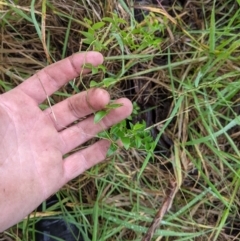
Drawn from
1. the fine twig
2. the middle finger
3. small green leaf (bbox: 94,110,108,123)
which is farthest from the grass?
small green leaf (bbox: 94,110,108,123)

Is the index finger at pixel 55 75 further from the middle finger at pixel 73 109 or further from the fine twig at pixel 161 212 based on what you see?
the fine twig at pixel 161 212

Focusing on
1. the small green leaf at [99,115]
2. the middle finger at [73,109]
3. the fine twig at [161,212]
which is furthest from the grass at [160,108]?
the small green leaf at [99,115]

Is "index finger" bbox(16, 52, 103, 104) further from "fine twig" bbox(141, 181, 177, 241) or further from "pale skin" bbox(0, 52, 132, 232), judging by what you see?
"fine twig" bbox(141, 181, 177, 241)

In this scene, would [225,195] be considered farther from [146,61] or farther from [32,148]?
[32,148]

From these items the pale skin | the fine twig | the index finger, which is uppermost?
the index finger

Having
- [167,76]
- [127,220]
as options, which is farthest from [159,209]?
[167,76]

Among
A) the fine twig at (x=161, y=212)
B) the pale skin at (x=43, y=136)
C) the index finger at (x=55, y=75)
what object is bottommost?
the fine twig at (x=161, y=212)

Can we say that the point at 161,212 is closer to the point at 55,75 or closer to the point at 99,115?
the point at 99,115
